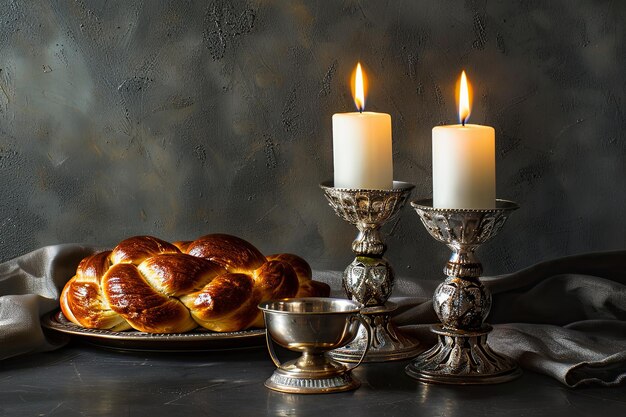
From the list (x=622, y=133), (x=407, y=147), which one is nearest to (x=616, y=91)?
(x=622, y=133)

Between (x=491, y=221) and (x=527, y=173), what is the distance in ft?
1.49

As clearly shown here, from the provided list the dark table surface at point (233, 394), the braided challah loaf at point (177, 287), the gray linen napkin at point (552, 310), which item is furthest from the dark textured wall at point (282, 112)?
the dark table surface at point (233, 394)

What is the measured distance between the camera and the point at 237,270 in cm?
122

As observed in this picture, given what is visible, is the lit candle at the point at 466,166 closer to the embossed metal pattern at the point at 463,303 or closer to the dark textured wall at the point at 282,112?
the embossed metal pattern at the point at 463,303

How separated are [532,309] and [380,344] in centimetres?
26

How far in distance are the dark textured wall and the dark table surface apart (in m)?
0.39

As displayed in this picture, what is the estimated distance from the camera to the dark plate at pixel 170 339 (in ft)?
3.82

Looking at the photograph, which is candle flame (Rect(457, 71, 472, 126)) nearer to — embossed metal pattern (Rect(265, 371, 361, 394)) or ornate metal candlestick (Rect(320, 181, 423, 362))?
ornate metal candlestick (Rect(320, 181, 423, 362))

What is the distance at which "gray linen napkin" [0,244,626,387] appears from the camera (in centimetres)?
113

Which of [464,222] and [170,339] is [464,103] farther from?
[170,339]

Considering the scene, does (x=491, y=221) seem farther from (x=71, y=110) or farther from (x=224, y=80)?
(x=71, y=110)

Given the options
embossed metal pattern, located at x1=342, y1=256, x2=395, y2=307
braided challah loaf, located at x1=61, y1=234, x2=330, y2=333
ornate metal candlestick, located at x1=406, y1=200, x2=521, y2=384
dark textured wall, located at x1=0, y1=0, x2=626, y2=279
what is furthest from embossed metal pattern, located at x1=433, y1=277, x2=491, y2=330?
dark textured wall, located at x1=0, y1=0, x2=626, y2=279

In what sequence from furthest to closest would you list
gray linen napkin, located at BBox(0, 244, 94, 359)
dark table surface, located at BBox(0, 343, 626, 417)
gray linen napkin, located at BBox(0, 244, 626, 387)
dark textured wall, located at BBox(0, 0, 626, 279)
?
dark textured wall, located at BBox(0, 0, 626, 279)
gray linen napkin, located at BBox(0, 244, 94, 359)
gray linen napkin, located at BBox(0, 244, 626, 387)
dark table surface, located at BBox(0, 343, 626, 417)

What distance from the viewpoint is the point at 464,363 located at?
1.07m
